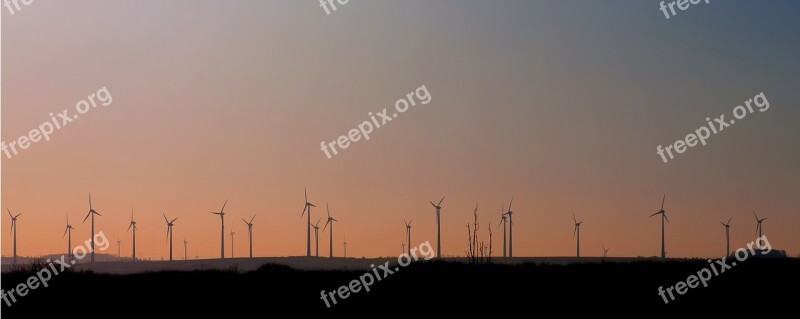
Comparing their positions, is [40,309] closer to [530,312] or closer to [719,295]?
[530,312]

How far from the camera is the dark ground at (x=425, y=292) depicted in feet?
170

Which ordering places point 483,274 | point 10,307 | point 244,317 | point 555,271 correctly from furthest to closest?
1. point 555,271
2. point 483,274
3. point 10,307
4. point 244,317

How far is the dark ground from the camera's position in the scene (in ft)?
170

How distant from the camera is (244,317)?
50.3 metres

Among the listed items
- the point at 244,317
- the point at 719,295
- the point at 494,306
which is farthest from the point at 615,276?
the point at 244,317

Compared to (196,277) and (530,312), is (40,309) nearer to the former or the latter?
(196,277)

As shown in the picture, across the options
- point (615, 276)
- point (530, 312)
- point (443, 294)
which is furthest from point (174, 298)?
point (615, 276)

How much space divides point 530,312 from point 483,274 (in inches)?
399

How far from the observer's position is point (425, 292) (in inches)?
2196

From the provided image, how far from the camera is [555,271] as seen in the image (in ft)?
211

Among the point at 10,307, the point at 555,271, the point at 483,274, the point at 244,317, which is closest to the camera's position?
the point at 244,317

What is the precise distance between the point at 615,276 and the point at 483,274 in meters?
6.01

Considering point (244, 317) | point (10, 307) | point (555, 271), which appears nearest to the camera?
point (244, 317)

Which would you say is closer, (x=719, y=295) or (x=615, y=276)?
(x=719, y=295)
